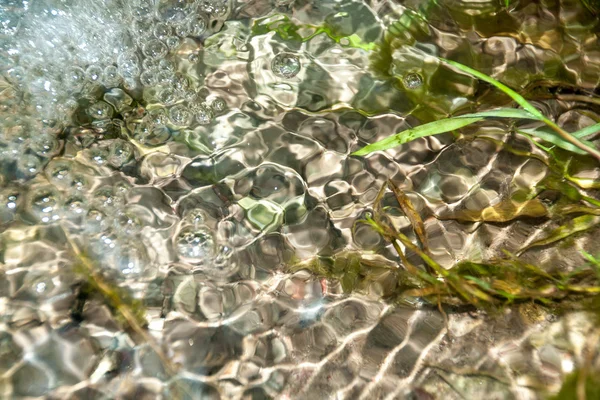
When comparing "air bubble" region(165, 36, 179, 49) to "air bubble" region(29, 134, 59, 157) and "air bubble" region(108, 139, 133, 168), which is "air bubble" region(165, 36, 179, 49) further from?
"air bubble" region(29, 134, 59, 157)

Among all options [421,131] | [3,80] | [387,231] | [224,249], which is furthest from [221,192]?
[3,80]

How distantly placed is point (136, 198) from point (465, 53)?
1.42 metres

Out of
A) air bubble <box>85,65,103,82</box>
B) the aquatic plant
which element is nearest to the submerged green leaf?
the aquatic plant

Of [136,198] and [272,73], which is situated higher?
[272,73]

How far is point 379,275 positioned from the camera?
169 centimetres

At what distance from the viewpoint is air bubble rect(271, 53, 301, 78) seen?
6.58ft

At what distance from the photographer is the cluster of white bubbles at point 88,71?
1.88m

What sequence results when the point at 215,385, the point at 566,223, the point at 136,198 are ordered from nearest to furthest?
1. the point at 215,385
2. the point at 566,223
3. the point at 136,198

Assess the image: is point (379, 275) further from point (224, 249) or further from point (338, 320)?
point (224, 249)

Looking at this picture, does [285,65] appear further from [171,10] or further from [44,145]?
[44,145]

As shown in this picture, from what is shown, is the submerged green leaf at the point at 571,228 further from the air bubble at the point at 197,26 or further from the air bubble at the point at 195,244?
the air bubble at the point at 197,26

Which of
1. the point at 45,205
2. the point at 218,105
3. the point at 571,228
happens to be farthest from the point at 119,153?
the point at 571,228

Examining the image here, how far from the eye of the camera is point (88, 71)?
1.95 meters

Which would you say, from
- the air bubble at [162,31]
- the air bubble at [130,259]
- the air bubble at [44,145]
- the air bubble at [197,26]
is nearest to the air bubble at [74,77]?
the air bubble at [44,145]
